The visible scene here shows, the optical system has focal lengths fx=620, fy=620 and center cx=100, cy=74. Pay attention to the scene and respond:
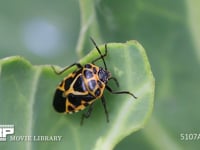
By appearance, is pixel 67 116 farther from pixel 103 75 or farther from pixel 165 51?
pixel 165 51

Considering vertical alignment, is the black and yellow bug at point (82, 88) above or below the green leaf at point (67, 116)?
above

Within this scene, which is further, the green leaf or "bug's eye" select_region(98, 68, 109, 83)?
"bug's eye" select_region(98, 68, 109, 83)

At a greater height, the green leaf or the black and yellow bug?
the black and yellow bug

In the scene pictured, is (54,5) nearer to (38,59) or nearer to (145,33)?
(38,59)

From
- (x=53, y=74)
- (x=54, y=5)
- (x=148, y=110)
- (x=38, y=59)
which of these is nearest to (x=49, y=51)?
(x=38, y=59)

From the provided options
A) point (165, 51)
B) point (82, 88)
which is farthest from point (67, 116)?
point (165, 51)
